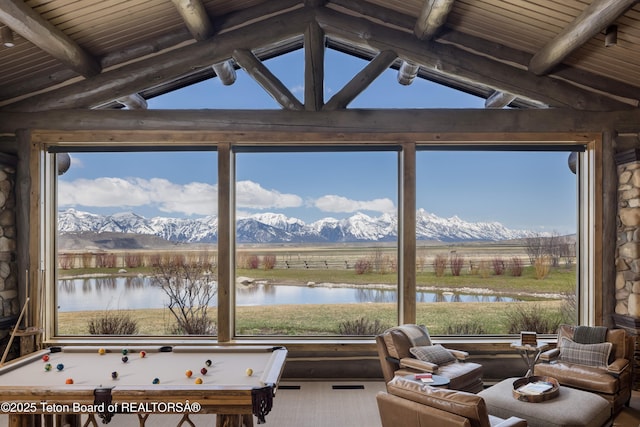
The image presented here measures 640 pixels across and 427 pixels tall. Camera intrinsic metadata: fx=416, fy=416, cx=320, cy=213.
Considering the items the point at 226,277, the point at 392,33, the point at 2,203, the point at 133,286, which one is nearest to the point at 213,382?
the point at 226,277

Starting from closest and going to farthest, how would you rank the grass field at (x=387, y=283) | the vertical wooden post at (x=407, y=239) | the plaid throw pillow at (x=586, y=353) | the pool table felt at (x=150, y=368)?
the pool table felt at (x=150, y=368) → the plaid throw pillow at (x=586, y=353) → the vertical wooden post at (x=407, y=239) → the grass field at (x=387, y=283)

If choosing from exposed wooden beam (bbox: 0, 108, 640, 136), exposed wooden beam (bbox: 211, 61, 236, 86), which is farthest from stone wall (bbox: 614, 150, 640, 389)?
exposed wooden beam (bbox: 211, 61, 236, 86)

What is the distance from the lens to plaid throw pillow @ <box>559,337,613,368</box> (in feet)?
13.7

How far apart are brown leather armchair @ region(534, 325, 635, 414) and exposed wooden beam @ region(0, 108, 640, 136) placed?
2479 mm

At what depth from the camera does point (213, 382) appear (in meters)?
2.98

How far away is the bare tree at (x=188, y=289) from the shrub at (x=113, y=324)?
1.85 ft

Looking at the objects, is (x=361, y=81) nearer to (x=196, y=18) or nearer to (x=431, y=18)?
(x=431, y=18)

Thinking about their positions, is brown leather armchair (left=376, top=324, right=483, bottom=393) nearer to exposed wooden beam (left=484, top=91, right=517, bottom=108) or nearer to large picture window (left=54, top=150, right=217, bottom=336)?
large picture window (left=54, top=150, right=217, bottom=336)

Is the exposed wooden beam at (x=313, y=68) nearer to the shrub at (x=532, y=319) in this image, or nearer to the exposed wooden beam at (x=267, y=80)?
the exposed wooden beam at (x=267, y=80)

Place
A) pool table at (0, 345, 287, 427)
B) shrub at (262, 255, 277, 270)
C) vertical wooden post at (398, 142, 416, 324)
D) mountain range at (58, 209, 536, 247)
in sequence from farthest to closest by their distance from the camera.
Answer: shrub at (262, 255, 277, 270) → mountain range at (58, 209, 536, 247) → vertical wooden post at (398, 142, 416, 324) → pool table at (0, 345, 287, 427)

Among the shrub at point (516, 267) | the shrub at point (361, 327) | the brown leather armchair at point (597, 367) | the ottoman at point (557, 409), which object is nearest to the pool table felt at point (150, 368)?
the ottoman at point (557, 409)

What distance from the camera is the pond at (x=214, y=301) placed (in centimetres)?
578

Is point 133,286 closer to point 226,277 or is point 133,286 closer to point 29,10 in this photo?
point 226,277

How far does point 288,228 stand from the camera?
21.2ft
